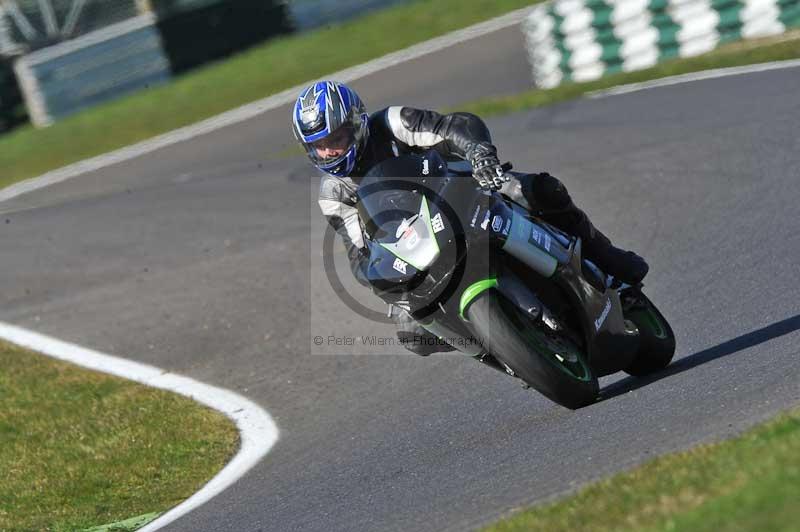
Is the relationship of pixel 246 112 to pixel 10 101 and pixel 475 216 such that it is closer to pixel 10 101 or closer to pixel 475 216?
pixel 10 101

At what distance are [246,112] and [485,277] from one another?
1514 centimetres

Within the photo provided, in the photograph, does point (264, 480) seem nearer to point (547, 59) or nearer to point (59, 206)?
point (59, 206)

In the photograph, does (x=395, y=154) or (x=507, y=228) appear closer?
(x=507, y=228)

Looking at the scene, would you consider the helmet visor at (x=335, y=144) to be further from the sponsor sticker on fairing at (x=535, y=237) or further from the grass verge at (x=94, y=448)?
the grass verge at (x=94, y=448)

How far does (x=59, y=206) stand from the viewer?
15.8 meters

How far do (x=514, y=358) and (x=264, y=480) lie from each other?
1.67 m

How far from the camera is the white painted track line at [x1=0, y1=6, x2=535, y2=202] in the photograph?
61.2ft

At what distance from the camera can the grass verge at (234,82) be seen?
20.5 meters

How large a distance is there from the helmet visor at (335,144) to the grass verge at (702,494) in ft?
7.36

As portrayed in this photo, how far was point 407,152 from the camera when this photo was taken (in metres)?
6.52

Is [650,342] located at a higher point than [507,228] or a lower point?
lower

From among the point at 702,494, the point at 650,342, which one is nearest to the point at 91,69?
the point at 650,342

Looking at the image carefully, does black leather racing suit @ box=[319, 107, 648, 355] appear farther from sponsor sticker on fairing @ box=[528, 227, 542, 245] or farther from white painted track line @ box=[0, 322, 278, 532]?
white painted track line @ box=[0, 322, 278, 532]

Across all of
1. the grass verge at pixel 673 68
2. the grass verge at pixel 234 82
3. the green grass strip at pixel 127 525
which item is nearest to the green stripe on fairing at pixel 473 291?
the green grass strip at pixel 127 525
